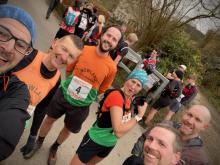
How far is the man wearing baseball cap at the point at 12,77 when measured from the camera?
6.51ft

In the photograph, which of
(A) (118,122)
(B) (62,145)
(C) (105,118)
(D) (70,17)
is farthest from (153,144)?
(D) (70,17)

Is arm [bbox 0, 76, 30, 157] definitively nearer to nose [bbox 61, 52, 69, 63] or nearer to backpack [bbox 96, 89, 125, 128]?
nose [bbox 61, 52, 69, 63]

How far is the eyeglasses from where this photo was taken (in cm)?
209

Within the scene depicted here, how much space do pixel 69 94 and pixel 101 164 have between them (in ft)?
6.06

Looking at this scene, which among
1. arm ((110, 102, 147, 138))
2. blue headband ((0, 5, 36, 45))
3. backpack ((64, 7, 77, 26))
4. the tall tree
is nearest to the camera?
blue headband ((0, 5, 36, 45))

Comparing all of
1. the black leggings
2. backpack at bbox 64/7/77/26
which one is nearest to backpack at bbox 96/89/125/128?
the black leggings

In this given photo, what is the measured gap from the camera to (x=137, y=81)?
3.77 metres

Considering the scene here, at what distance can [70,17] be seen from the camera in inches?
316

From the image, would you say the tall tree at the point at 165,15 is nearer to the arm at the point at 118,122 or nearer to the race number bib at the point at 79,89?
the race number bib at the point at 79,89

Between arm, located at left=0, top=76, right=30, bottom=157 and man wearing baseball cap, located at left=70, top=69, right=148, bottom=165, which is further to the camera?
man wearing baseball cap, located at left=70, top=69, right=148, bottom=165

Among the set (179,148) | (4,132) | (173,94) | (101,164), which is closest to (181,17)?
(173,94)

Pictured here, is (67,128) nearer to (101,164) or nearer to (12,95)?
(101,164)

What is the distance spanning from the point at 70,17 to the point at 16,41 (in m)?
6.04

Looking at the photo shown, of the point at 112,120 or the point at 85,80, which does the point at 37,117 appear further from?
the point at 112,120
